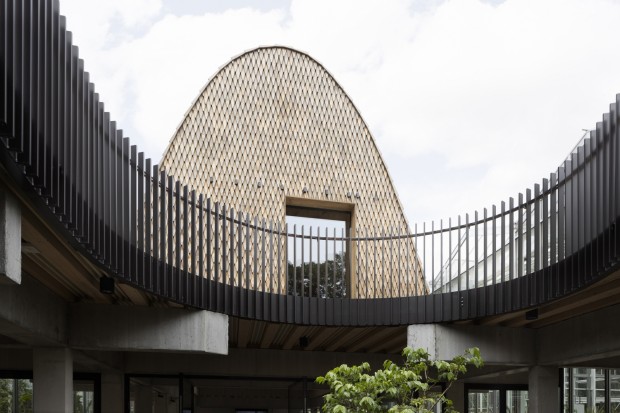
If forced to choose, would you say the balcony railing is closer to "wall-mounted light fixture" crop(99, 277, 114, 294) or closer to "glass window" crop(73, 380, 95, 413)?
"wall-mounted light fixture" crop(99, 277, 114, 294)

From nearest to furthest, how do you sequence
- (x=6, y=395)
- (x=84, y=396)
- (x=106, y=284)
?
(x=106, y=284) < (x=6, y=395) < (x=84, y=396)

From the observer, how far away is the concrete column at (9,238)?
563 centimetres

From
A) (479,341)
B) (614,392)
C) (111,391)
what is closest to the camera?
(479,341)

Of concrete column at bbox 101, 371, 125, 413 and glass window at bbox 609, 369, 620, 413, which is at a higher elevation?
concrete column at bbox 101, 371, 125, 413

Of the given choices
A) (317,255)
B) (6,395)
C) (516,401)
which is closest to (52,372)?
(317,255)

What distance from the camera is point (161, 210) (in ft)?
33.7

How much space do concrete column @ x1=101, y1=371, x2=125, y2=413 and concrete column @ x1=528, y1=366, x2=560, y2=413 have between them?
29.7 ft

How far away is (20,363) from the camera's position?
56.7ft

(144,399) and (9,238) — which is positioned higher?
(9,238)

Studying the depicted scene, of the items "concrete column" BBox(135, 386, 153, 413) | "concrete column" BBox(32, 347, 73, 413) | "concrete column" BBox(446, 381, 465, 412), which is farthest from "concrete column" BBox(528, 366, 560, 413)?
"concrete column" BBox(135, 386, 153, 413)

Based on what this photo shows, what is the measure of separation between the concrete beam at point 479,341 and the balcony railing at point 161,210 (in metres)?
0.28

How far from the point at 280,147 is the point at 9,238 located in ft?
51.3

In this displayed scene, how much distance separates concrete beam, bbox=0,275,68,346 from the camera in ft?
27.6

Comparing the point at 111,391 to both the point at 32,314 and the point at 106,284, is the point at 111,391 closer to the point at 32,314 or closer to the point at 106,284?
the point at 32,314
